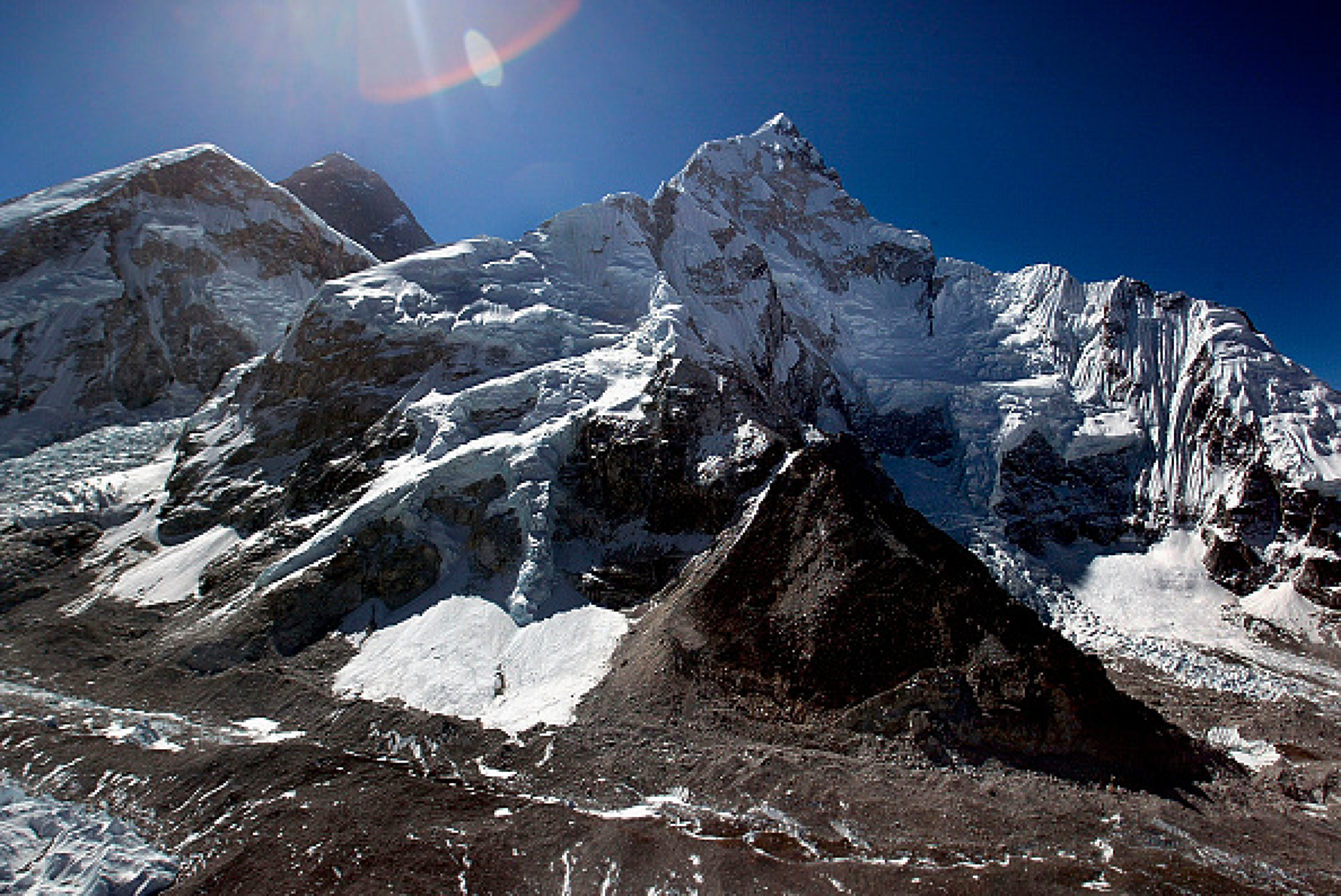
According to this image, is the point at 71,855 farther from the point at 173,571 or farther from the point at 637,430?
the point at 637,430

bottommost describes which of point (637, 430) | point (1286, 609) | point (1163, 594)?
point (1286, 609)

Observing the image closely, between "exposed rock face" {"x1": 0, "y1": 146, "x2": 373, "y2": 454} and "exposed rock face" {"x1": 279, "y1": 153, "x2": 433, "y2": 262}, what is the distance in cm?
3376

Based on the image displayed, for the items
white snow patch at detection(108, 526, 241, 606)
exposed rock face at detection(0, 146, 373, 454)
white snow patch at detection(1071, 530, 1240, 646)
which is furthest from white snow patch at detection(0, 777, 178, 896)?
white snow patch at detection(1071, 530, 1240, 646)

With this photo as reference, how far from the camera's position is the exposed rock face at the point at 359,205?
116700mm

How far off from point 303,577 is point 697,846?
1016 inches

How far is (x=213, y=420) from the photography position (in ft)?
183

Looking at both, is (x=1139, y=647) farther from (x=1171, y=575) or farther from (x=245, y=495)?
(x=245, y=495)

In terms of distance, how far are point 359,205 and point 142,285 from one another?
193 feet

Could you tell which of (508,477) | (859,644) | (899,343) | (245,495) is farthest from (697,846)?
(899,343)

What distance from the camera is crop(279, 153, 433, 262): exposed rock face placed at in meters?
117

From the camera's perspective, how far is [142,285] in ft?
225

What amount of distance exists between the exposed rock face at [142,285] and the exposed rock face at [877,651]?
61480 millimetres

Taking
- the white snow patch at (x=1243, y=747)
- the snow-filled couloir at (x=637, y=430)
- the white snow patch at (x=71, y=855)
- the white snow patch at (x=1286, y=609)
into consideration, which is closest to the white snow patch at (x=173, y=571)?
the snow-filled couloir at (x=637, y=430)

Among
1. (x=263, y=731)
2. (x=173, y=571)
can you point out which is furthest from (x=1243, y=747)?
(x=173, y=571)
